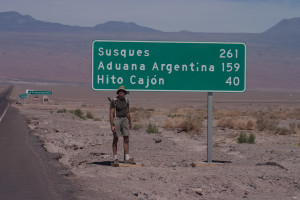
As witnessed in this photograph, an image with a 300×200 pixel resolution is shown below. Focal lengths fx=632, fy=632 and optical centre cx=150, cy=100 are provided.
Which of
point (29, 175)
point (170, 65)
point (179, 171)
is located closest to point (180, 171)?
point (179, 171)

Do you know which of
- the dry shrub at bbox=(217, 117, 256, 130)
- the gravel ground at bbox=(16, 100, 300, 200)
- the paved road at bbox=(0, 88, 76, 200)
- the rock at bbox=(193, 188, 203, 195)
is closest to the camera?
the paved road at bbox=(0, 88, 76, 200)

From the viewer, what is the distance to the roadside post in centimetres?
1519

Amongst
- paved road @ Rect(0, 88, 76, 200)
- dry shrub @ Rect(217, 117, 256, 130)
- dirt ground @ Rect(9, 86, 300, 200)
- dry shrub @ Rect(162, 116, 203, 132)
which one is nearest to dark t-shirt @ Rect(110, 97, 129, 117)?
dirt ground @ Rect(9, 86, 300, 200)

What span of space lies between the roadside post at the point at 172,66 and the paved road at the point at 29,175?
8.06ft

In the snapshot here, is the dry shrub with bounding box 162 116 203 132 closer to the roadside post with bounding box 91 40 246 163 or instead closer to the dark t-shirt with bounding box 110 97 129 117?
the roadside post with bounding box 91 40 246 163

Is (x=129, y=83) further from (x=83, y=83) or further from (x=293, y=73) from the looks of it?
(x=293, y=73)

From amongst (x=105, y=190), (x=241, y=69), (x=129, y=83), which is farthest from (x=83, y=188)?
(x=241, y=69)

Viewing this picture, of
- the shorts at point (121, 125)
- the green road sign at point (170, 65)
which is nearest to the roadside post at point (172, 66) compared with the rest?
the green road sign at point (170, 65)

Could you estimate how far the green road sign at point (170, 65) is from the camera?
15188mm

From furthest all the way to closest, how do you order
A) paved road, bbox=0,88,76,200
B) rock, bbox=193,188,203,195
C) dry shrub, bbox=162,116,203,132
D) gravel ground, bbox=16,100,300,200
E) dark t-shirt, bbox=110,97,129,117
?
dry shrub, bbox=162,116,203,132
dark t-shirt, bbox=110,97,129,117
gravel ground, bbox=16,100,300,200
rock, bbox=193,188,203,195
paved road, bbox=0,88,76,200

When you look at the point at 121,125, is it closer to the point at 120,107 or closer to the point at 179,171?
the point at 120,107

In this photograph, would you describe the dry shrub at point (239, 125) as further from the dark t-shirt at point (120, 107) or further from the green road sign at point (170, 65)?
the dark t-shirt at point (120, 107)

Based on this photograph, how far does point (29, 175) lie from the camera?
500 inches

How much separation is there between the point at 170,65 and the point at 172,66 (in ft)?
0.18
